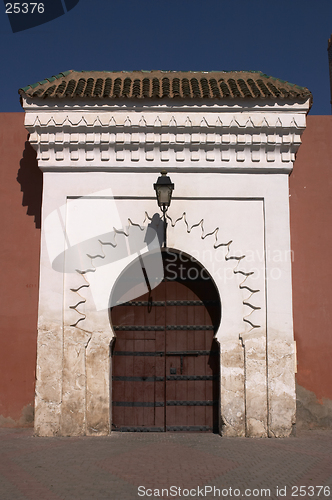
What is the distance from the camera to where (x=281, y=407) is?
22.3ft

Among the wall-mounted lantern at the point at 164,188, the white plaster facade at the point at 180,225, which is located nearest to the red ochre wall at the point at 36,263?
the white plaster facade at the point at 180,225

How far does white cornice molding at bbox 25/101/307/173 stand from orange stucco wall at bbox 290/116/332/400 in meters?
0.69

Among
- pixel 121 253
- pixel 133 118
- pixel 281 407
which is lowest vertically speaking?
pixel 281 407

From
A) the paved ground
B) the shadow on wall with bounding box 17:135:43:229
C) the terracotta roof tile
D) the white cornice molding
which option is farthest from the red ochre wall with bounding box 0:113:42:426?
the terracotta roof tile

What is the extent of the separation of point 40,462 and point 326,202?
594cm

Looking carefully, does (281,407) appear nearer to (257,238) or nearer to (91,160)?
(257,238)

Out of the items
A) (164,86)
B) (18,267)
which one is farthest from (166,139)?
(18,267)

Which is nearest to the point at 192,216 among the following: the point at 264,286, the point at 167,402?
the point at 264,286

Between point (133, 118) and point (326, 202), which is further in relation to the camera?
point (326, 202)

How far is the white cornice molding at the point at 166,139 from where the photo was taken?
708cm

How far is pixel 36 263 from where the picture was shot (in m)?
7.56

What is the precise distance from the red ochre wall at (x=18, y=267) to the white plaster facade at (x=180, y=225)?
544 mm

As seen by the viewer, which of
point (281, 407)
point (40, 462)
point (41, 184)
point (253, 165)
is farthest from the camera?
point (41, 184)

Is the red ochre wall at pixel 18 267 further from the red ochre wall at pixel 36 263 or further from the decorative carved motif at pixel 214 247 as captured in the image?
the decorative carved motif at pixel 214 247
